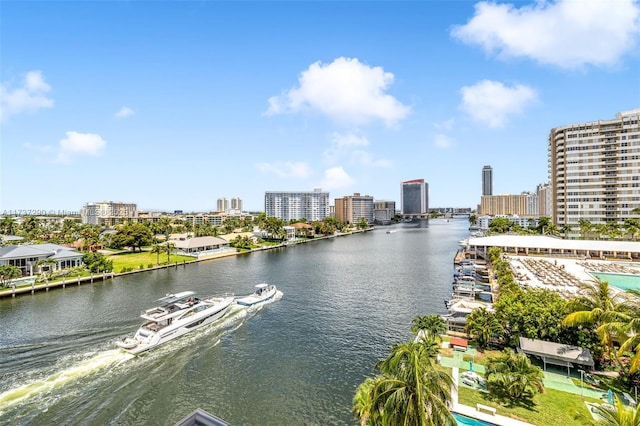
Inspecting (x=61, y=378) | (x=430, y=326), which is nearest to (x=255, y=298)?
(x=61, y=378)

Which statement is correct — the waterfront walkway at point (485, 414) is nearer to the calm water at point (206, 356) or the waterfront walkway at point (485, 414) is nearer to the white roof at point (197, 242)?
the calm water at point (206, 356)

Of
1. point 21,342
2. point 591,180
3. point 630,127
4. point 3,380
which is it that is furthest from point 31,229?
point 630,127

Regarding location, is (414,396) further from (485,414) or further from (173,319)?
(173,319)

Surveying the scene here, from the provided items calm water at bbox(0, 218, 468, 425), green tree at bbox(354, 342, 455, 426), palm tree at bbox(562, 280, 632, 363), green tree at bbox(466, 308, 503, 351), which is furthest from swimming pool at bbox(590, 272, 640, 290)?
green tree at bbox(354, 342, 455, 426)

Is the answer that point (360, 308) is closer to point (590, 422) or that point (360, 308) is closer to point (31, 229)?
point (590, 422)

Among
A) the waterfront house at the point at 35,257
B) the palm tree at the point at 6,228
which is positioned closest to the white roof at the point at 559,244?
the waterfront house at the point at 35,257
